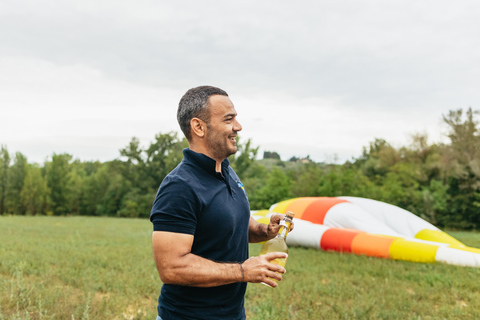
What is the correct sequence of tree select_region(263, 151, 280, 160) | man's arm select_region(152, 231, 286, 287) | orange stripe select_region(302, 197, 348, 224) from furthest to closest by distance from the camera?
tree select_region(263, 151, 280, 160), orange stripe select_region(302, 197, 348, 224), man's arm select_region(152, 231, 286, 287)

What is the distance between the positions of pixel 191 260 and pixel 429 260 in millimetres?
8322

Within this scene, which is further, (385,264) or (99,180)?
(99,180)

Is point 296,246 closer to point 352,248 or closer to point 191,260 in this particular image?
point 352,248

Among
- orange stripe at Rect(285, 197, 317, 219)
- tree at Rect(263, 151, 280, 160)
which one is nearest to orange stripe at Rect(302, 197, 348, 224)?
orange stripe at Rect(285, 197, 317, 219)

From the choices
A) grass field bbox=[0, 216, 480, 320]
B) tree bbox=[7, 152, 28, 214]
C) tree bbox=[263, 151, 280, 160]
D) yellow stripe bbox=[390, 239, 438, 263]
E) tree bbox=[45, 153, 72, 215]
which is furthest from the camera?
tree bbox=[263, 151, 280, 160]

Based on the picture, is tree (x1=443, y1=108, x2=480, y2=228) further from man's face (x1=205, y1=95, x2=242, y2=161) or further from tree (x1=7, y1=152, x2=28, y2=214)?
tree (x1=7, y1=152, x2=28, y2=214)

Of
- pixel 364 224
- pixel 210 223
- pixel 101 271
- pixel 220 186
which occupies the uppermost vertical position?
pixel 220 186

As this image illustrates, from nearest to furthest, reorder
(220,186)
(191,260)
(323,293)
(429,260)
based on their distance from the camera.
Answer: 1. (191,260)
2. (220,186)
3. (323,293)
4. (429,260)

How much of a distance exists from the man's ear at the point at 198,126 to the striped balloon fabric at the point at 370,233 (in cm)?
803

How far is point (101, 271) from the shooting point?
8422 millimetres

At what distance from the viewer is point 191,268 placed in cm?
207

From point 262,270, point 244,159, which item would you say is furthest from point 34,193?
point 262,270

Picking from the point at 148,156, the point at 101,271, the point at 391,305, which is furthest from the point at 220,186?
the point at 148,156

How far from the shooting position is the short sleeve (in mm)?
2092
